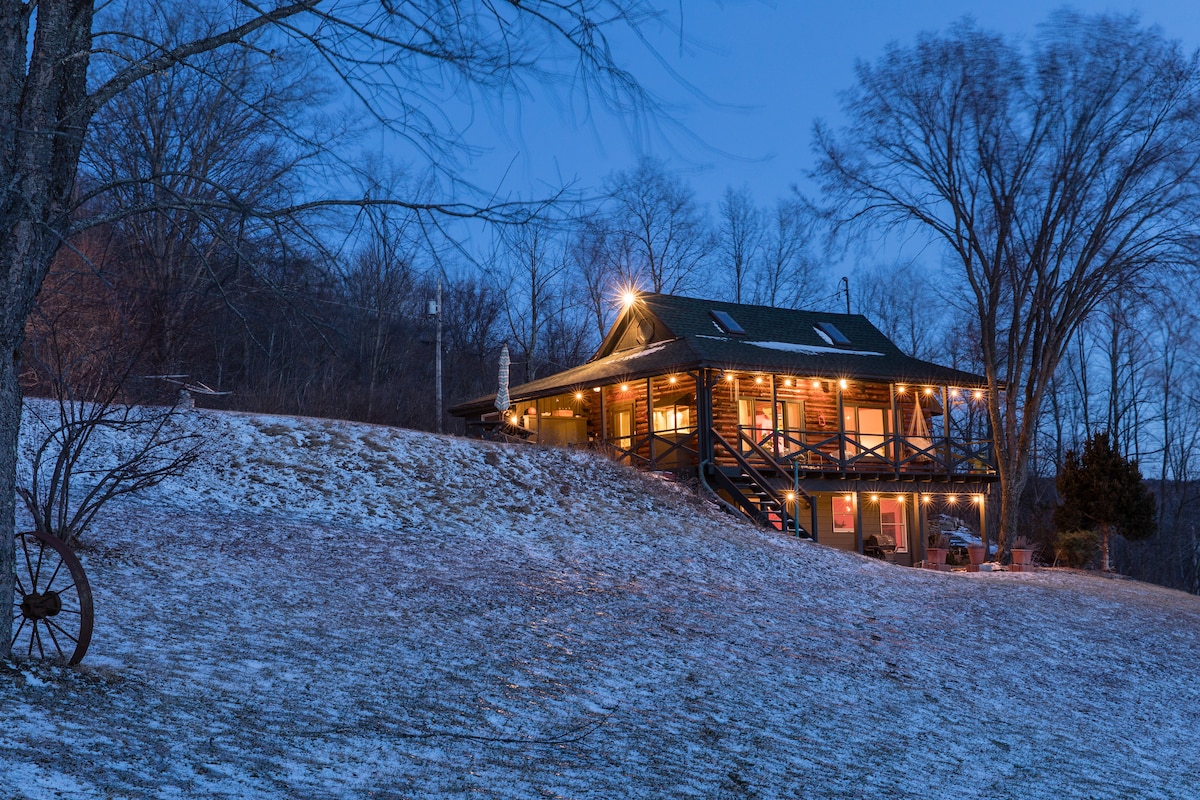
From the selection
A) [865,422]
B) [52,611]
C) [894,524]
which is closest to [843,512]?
[894,524]

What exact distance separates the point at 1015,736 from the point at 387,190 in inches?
270

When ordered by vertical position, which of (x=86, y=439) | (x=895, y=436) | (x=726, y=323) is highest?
(x=726, y=323)

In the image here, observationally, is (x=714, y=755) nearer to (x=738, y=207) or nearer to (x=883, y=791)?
(x=883, y=791)

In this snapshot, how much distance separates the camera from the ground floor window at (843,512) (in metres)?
27.4

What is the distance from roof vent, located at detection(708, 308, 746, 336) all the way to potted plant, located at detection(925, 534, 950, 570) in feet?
27.7

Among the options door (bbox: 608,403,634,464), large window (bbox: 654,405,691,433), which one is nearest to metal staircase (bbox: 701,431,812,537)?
large window (bbox: 654,405,691,433)

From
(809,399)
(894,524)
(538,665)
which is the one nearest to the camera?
(538,665)

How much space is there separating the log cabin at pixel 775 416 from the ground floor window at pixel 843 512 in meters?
0.04

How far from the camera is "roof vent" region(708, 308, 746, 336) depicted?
1094 inches

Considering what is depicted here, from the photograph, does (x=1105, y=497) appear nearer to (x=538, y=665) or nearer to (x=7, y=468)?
(x=538, y=665)

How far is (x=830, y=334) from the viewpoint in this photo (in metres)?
30.2

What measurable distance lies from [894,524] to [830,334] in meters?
6.60

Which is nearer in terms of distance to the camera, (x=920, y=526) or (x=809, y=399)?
(x=920, y=526)

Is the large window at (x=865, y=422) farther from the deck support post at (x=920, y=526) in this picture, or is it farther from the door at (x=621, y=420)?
the door at (x=621, y=420)
